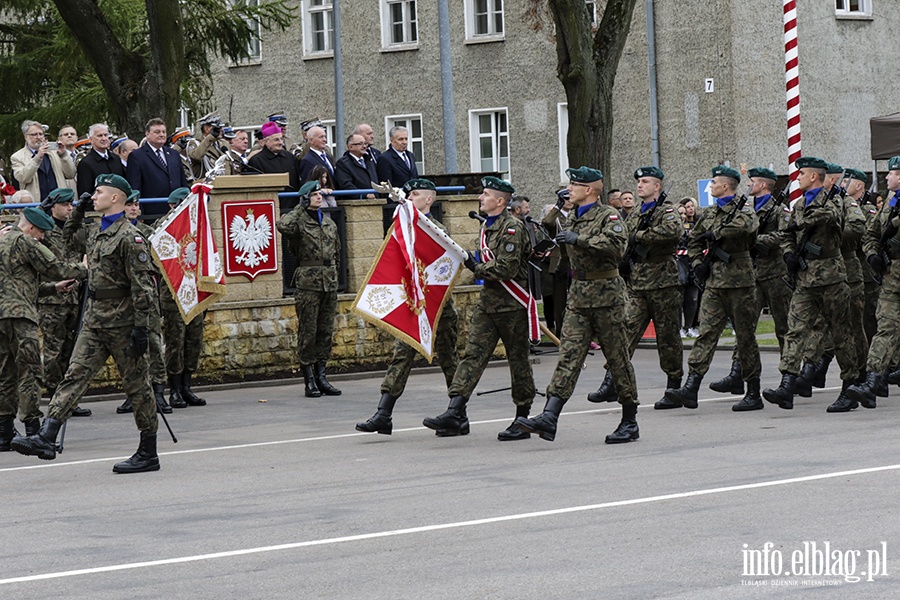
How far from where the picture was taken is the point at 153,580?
7.63 m

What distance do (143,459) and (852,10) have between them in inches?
1151

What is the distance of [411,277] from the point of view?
13.2 meters

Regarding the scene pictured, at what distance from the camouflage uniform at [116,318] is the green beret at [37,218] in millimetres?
1259

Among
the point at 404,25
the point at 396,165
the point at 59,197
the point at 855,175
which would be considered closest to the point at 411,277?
the point at 59,197

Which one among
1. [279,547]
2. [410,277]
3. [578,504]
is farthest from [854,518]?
[410,277]

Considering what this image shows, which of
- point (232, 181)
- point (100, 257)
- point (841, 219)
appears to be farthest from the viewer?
point (232, 181)

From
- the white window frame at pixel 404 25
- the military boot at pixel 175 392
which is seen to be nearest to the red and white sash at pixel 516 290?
the military boot at pixel 175 392

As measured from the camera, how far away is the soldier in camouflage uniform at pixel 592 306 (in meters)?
11.9

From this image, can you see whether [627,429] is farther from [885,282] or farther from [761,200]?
[761,200]

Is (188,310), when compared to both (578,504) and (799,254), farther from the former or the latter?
(578,504)

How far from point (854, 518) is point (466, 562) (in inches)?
87.5

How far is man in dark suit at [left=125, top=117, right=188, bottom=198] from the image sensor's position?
17.1 metres

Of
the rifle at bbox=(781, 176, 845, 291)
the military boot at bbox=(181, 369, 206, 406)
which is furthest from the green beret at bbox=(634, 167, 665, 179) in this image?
the military boot at bbox=(181, 369, 206, 406)

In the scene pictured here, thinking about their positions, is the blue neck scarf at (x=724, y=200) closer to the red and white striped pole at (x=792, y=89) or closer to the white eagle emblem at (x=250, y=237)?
the red and white striped pole at (x=792, y=89)
